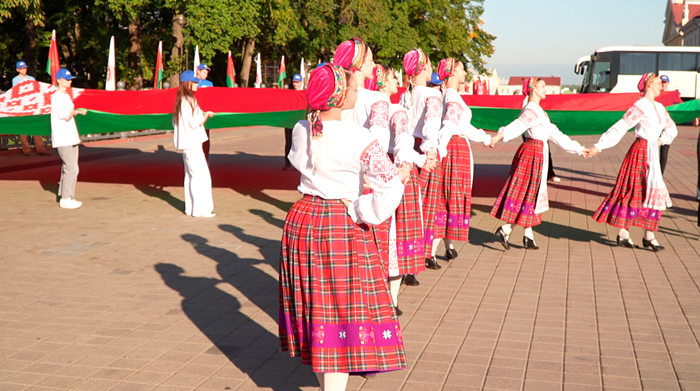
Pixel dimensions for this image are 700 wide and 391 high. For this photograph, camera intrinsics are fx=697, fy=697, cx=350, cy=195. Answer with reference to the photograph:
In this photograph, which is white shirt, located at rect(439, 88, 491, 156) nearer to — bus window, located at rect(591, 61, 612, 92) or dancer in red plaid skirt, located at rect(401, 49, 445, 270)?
dancer in red plaid skirt, located at rect(401, 49, 445, 270)

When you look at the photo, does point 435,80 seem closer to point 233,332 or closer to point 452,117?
point 452,117

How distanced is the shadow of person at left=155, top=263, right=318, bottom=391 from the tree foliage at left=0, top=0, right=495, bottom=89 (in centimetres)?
1877

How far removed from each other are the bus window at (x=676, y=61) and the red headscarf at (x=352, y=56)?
1323 inches

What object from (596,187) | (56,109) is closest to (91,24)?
(56,109)

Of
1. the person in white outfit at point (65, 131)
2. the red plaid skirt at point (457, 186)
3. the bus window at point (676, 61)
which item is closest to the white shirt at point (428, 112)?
the red plaid skirt at point (457, 186)

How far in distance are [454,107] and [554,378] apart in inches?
119

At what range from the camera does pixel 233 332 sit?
487 centimetres

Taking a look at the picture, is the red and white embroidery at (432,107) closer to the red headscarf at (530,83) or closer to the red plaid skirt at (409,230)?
the red plaid skirt at (409,230)

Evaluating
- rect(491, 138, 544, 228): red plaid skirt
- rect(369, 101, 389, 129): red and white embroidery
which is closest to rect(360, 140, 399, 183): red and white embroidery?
rect(369, 101, 389, 129): red and white embroidery

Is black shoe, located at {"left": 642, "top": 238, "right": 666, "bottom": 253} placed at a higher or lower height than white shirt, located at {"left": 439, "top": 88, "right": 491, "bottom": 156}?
lower

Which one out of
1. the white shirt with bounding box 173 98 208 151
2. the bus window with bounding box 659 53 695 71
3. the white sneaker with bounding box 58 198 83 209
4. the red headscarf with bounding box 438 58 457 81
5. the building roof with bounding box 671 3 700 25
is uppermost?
the building roof with bounding box 671 3 700 25

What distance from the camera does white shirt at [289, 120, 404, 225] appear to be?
3.18m

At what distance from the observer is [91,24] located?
1068 inches

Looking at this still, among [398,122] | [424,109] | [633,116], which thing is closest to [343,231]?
Result: [398,122]
